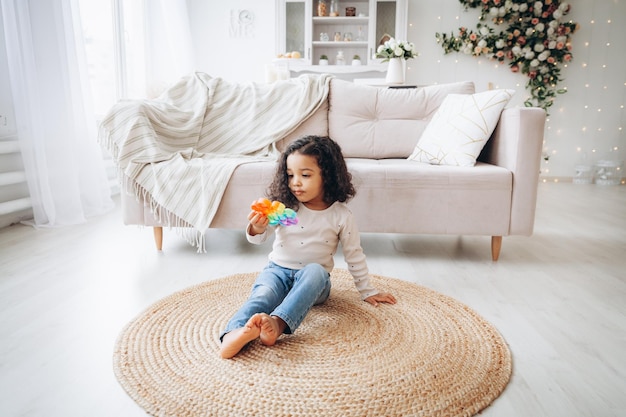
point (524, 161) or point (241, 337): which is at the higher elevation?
point (524, 161)

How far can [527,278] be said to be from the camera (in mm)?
1812

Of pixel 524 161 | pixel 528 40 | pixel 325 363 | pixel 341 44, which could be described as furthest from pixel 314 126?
pixel 528 40

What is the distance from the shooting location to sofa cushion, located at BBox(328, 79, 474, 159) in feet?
8.12

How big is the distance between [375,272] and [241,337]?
0.85 m

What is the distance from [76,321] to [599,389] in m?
1.37

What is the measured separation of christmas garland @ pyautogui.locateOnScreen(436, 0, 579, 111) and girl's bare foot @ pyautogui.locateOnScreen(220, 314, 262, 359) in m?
4.51

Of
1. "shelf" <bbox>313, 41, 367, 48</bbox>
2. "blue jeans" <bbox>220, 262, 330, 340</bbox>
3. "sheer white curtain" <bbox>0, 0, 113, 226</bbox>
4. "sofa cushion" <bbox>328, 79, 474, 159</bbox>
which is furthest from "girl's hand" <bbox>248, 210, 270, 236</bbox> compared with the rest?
"shelf" <bbox>313, 41, 367, 48</bbox>

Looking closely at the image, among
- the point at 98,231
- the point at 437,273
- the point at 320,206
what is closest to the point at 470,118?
the point at 437,273

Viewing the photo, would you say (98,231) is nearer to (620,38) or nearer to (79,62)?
(79,62)

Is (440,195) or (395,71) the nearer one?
(440,195)

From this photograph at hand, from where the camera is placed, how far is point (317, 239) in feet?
4.66

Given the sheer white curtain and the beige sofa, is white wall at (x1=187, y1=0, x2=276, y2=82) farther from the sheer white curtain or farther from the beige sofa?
the beige sofa

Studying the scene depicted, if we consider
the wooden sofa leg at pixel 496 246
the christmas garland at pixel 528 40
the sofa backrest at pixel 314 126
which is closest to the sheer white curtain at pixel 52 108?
the sofa backrest at pixel 314 126

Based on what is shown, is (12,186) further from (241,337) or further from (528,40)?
(528,40)
